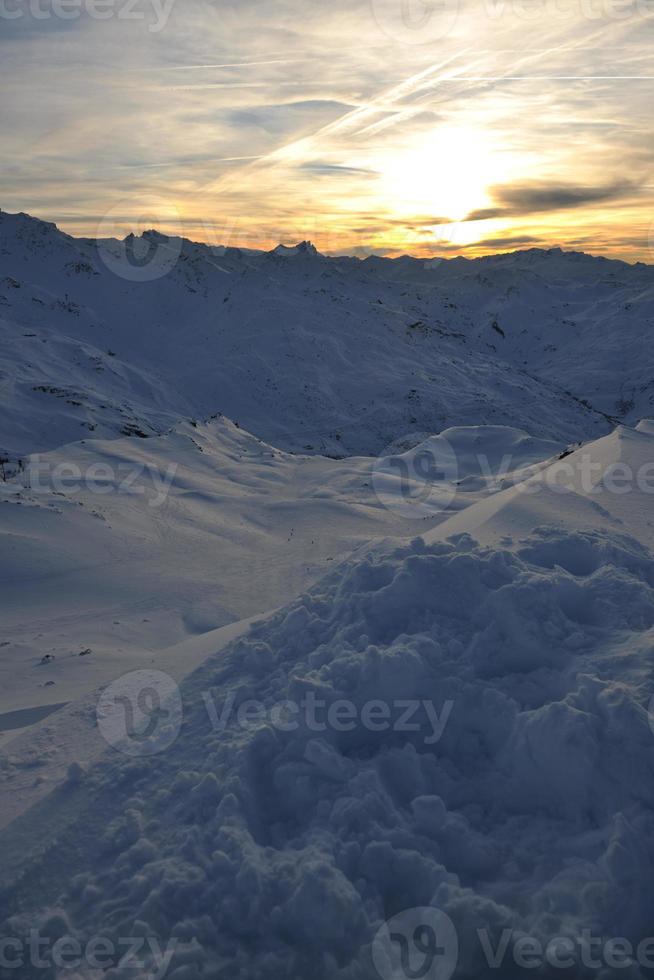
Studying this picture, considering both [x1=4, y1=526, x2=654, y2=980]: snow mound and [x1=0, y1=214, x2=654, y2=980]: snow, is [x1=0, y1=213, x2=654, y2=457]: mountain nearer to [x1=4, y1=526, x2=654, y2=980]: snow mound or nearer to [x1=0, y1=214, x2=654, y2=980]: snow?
[x1=0, y1=214, x2=654, y2=980]: snow

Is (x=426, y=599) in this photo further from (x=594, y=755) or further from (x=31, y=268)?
(x=31, y=268)

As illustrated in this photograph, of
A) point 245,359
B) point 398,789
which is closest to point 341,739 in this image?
point 398,789

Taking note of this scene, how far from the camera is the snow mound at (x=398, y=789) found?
235 cm

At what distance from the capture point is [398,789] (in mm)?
2812

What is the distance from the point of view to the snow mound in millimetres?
2352

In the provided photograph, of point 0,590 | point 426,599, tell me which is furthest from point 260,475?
point 426,599

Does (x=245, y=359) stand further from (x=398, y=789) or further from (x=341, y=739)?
(x=398, y=789)

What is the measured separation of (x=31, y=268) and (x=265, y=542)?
33.4m

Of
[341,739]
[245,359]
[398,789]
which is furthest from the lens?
[245,359]

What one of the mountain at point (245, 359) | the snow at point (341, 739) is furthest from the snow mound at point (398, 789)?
the mountain at point (245, 359)

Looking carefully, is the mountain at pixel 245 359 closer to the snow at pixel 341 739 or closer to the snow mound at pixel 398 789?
the snow at pixel 341 739

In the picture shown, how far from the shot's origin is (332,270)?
4603 cm

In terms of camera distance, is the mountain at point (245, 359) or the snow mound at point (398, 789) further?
the mountain at point (245, 359)

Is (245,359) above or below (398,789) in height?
above
